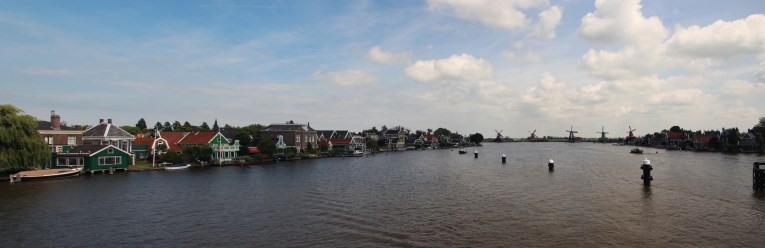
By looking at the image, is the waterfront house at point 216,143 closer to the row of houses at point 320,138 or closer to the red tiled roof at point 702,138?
the row of houses at point 320,138

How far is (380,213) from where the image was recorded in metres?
32.4

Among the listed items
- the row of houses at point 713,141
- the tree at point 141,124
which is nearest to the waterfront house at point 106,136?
the tree at point 141,124

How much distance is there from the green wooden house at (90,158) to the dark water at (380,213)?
832 centimetres

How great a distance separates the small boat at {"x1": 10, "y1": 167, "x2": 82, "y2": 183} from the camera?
50500 millimetres

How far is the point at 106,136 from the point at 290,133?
138ft

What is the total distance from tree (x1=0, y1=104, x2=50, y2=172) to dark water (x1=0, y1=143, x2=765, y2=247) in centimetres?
460

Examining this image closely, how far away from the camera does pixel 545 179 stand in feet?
185

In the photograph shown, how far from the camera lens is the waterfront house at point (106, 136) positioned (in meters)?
72.8

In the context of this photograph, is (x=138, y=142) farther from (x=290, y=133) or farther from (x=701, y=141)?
(x=701, y=141)

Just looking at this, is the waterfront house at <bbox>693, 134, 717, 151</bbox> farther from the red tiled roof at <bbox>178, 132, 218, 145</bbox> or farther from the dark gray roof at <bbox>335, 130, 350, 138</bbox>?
the red tiled roof at <bbox>178, 132, 218, 145</bbox>

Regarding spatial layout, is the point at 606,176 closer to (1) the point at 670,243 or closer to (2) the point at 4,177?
(1) the point at 670,243

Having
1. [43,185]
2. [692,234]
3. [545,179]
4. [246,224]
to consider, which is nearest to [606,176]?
[545,179]

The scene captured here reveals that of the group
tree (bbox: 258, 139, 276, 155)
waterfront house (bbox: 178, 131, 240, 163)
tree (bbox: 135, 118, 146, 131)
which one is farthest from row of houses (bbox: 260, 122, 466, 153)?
tree (bbox: 135, 118, 146, 131)

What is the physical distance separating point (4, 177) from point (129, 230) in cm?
3805
